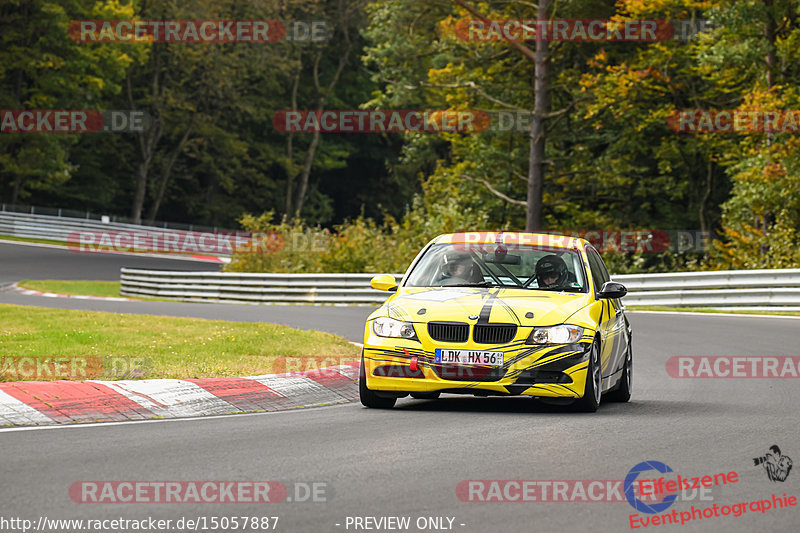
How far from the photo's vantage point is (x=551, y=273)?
11.3 meters

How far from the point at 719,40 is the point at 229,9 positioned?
4048 cm

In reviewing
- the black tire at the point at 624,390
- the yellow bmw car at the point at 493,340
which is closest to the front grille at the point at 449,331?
the yellow bmw car at the point at 493,340

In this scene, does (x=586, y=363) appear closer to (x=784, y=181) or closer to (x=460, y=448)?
(x=460, y=448)

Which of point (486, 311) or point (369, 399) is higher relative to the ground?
point (486, 311)

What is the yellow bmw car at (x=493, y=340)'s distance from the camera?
32.8 ft

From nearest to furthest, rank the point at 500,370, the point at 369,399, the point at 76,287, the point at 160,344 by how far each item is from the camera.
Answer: the point at 500,370 → the point at 369,399 → the point at 160,344 → the point at 76,287

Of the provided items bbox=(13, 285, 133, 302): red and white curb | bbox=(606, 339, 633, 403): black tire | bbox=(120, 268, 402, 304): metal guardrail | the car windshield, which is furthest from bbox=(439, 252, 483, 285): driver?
bbox=(13, 285, 133, 302): red and white curb

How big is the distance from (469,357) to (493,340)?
25 cm

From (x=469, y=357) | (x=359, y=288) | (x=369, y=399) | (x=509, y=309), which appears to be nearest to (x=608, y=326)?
(x=509, y=309)

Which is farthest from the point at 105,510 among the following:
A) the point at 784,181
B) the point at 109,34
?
the point at 109,34

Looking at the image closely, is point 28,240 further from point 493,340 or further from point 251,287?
point 493,340

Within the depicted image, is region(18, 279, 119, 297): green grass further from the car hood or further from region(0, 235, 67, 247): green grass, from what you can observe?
the car hood

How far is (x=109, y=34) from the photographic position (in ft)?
207

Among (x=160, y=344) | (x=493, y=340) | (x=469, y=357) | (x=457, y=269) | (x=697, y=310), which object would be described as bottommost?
(x=697, y=310)
